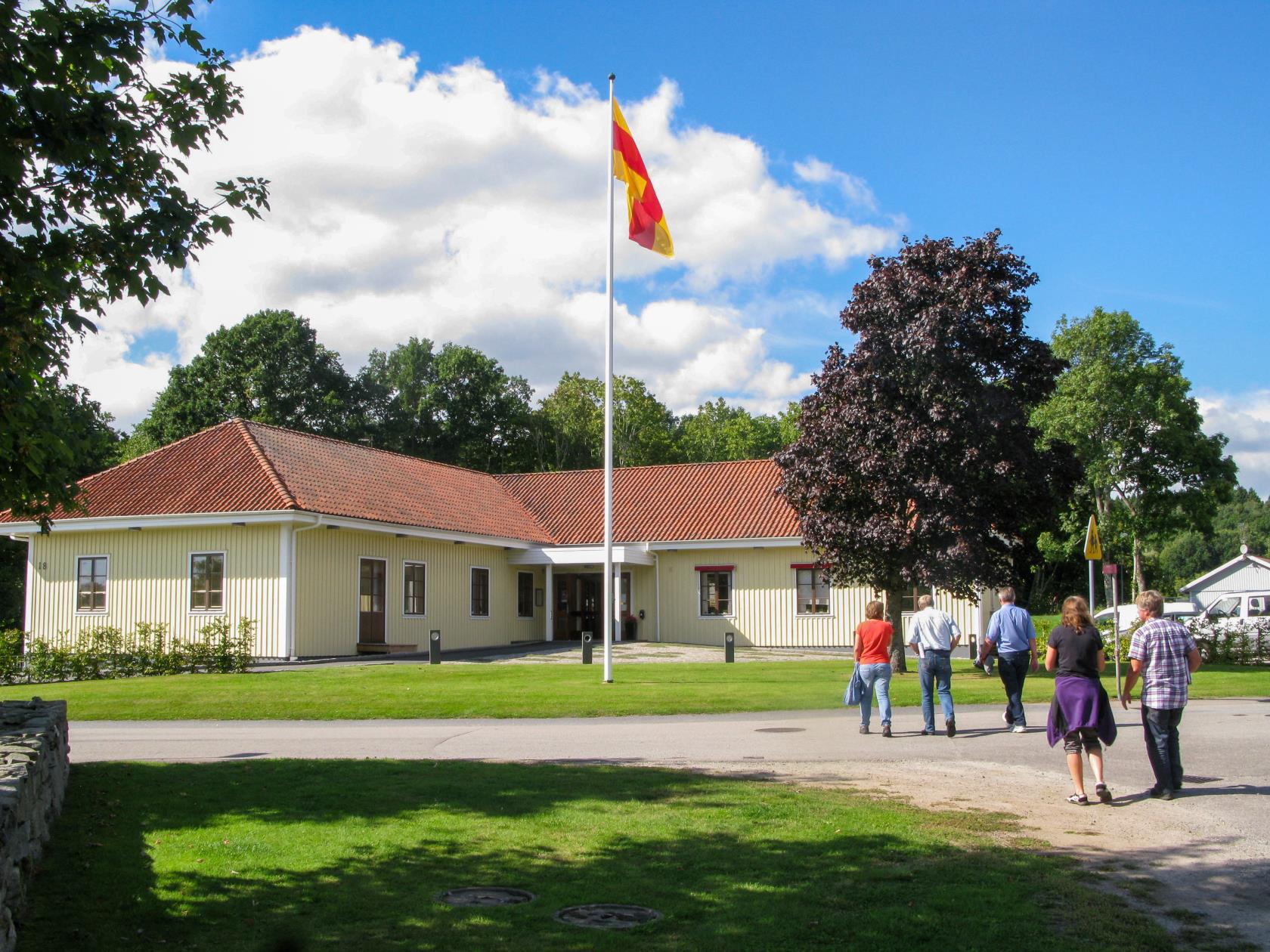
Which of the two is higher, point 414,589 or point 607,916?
point 414,589

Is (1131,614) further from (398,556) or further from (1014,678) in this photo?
(1014,678)

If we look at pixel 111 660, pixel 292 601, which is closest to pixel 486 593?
pixel 292 601

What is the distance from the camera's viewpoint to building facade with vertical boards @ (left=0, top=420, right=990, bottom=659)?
91.0 feet

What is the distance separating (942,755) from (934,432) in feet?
33.5

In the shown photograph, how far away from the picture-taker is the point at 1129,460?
50.5 meters

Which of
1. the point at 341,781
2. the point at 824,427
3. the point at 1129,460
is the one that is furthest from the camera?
the point at 1129,460

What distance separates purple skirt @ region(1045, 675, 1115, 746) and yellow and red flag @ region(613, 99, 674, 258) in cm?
1273

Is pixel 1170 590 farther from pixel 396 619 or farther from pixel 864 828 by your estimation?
pixel 864 828

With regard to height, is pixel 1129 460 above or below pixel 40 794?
above

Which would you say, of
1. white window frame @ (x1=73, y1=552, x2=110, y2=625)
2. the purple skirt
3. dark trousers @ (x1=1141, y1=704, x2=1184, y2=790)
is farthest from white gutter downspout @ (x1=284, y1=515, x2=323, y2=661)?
dark trousers @ (x1=1141, y1=704, x2=1184, y2=790)

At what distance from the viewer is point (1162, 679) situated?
9430 mm

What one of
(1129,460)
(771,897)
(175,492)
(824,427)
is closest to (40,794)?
(771,897)

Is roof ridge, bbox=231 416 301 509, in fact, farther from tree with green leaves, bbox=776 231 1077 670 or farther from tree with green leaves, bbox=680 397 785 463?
tree with green leaves, bbox=680 397 785 463

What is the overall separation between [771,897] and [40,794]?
185 inches
